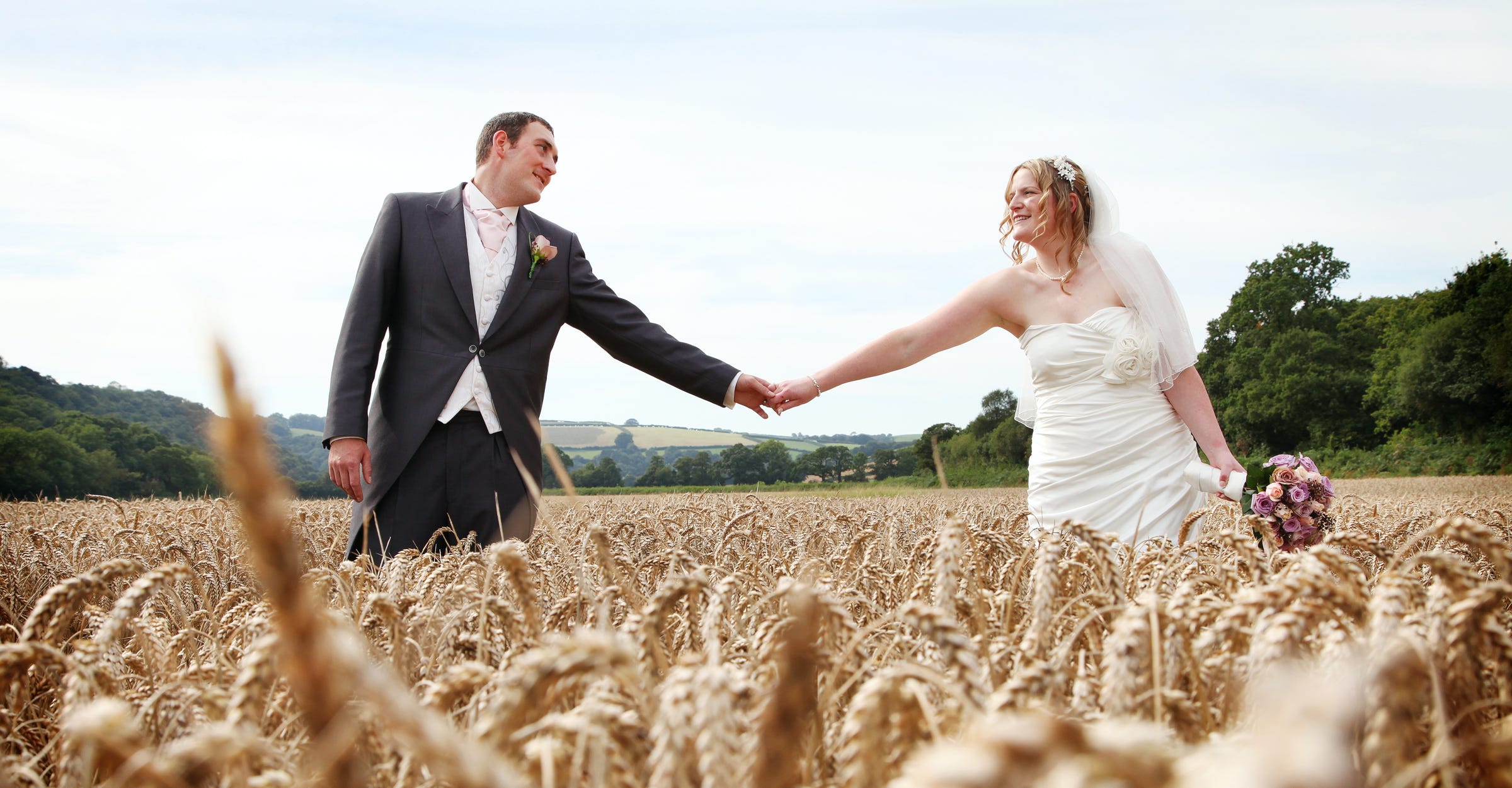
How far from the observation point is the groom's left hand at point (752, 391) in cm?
578

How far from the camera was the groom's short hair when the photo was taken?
5340mm

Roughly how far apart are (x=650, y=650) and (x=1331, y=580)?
97 cm

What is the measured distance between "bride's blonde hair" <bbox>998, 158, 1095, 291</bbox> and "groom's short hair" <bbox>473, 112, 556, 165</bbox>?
2915mm

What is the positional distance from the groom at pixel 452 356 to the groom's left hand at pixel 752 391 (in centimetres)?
121

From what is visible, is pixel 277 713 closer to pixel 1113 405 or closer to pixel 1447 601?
pixel 1447 601

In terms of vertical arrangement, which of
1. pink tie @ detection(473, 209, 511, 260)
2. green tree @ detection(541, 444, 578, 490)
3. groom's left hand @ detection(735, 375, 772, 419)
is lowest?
green tree @ detection(541, 444, 578, 490)

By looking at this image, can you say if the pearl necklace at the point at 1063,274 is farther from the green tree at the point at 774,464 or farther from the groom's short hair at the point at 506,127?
the green tree at the point at 774,464

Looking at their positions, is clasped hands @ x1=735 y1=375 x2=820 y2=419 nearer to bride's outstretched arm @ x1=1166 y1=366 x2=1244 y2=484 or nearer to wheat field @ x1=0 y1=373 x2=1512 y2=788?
bride's outstretched arm @ x1=1166 y1=366 x2=1244 y2=484

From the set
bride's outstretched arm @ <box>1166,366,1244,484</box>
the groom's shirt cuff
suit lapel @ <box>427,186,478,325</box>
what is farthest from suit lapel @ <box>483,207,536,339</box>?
bride's outstretched arm @ <box>1166,366,1244,484</box>

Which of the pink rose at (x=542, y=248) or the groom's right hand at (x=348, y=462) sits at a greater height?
the pink rose at (x=542, y=248)

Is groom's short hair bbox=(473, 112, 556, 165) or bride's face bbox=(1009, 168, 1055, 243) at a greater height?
groom's short hair bbox=(473, 112, 556, 165)

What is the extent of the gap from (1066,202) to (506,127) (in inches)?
131

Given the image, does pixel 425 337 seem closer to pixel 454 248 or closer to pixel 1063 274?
pixel 454 248

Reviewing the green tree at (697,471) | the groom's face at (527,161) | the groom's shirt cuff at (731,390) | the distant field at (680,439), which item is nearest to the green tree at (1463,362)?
the distant field at (680,439)
